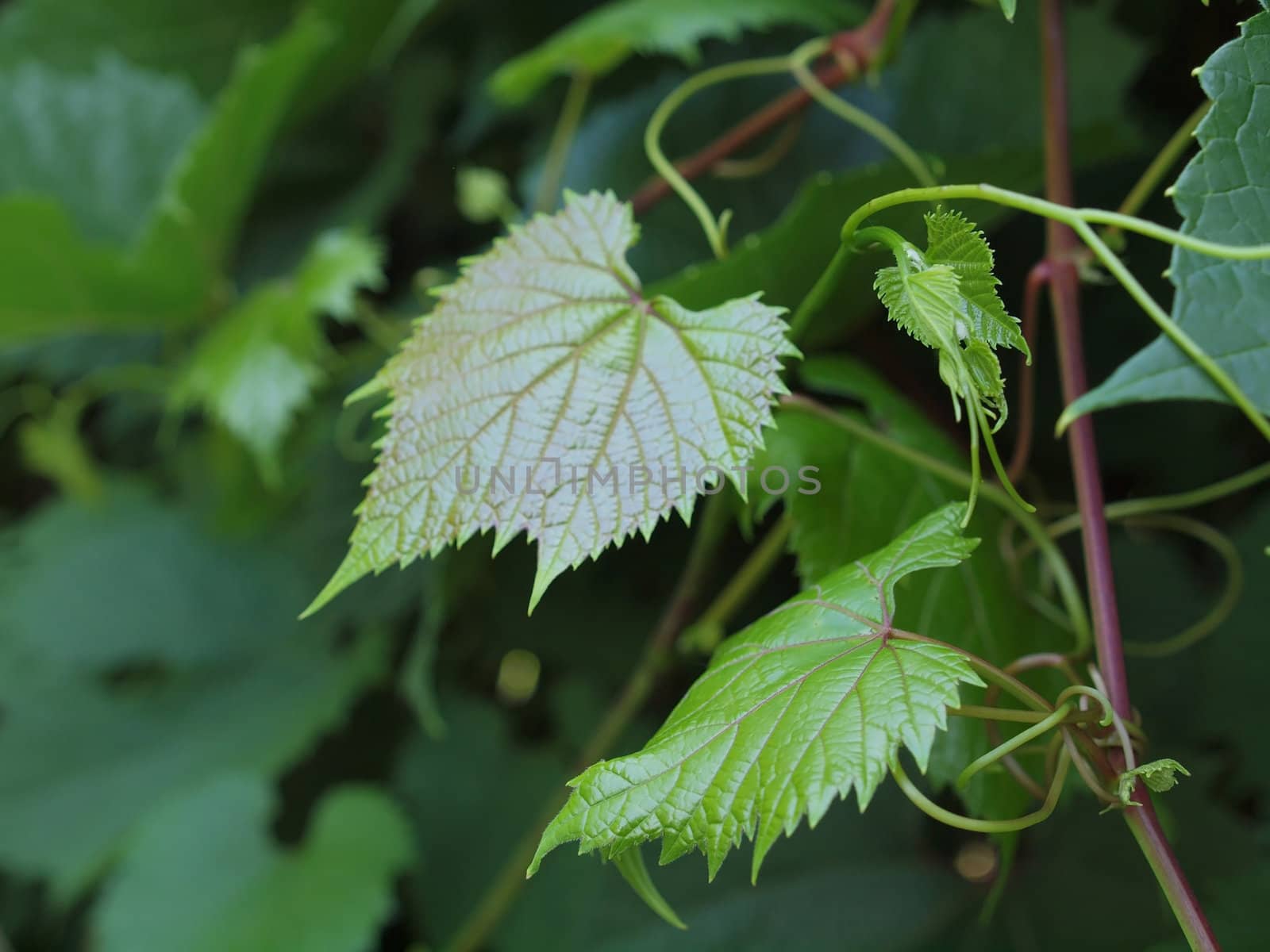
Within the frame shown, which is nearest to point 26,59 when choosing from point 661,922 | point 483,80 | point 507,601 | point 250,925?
point 483,80

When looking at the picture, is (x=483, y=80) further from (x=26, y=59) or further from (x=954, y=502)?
(x=954, y=502)

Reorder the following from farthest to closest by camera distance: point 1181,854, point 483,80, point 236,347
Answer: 1. point 483,80
2. point 236,347
3. point 1181,854

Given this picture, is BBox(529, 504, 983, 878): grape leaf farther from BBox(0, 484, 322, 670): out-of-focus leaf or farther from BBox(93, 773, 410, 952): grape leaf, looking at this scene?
BBox(0, 484, 322, 670): out-of-focus leaf

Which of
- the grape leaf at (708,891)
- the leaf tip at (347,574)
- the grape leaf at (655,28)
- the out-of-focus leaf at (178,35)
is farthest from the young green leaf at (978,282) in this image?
the out-of-focus leaf at (178,35)

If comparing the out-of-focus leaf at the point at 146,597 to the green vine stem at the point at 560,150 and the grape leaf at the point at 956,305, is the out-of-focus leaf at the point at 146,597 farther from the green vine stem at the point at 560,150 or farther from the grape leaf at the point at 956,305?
the grape leaf at the point at 956,305

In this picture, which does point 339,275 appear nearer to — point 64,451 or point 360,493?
point 360,493

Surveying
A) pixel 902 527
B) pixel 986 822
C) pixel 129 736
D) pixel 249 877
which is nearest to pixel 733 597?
pixel 902 527

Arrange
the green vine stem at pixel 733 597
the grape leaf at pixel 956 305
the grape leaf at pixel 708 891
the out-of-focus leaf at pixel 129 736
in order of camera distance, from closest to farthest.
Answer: the grape leaf at pixel 956 305, the green vine stem at pixel 733 597, the grape leaf at pixel 708 891, the out-of-focus leaf at pixel 129 736
